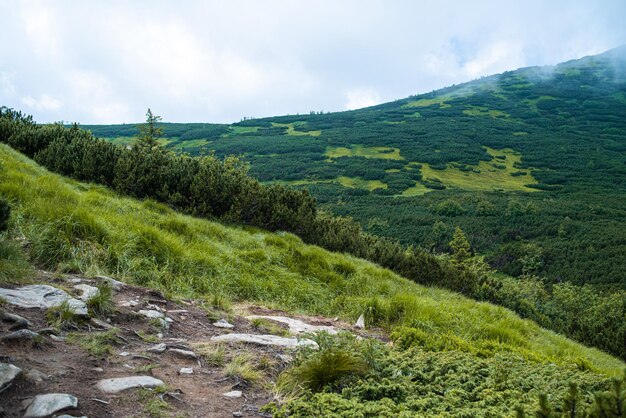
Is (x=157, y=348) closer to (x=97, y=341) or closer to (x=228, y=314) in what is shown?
(x=97, y=341)

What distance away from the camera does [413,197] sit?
101 meters

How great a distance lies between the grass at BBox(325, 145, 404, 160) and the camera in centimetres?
13088

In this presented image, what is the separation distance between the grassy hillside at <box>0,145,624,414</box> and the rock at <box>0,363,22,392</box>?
225 centimetres

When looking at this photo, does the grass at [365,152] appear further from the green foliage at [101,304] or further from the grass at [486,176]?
the green foliage at [101,304]

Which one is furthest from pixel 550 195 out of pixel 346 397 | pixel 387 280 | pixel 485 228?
pixel 346 397

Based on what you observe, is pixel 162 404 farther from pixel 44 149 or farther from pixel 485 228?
pixel 485 228

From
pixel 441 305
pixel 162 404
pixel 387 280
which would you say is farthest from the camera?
pixel 387 280

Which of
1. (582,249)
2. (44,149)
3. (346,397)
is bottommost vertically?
(582,249)

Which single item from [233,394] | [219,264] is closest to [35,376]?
[233,394]

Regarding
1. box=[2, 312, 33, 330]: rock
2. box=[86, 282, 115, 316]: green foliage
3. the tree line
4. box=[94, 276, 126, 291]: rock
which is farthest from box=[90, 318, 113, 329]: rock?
the tree line

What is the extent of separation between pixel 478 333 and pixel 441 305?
1150mm

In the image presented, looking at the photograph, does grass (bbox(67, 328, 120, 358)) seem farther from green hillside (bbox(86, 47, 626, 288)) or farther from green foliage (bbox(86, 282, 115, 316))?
green hillside (bbox(86, 47, 626, 288))

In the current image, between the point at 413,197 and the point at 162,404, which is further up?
the point at 162,404

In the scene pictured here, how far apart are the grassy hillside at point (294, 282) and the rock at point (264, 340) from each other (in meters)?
1.08
